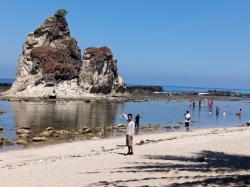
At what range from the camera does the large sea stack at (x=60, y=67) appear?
Answer: 89.4 m

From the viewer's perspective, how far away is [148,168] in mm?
16172

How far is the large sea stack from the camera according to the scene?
89.4 metres

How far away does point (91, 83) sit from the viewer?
314ft

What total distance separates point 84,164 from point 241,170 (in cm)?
614

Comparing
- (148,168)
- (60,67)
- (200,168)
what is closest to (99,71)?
(60,67)

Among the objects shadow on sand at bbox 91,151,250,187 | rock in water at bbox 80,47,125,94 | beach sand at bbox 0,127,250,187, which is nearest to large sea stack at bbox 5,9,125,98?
rock in water at bbox 80,47,125,94

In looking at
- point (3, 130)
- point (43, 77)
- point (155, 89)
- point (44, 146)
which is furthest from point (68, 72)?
point (155, 89)

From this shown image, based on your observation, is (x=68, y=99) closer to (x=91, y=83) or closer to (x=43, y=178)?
(x=91, y=83)

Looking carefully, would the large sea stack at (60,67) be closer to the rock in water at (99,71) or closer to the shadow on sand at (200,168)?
the rock in water at (99,71)

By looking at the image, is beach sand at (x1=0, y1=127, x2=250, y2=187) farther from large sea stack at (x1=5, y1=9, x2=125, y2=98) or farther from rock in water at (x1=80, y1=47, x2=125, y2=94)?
rock in water at (x1=80, y1=47, x2=125, y2=94)

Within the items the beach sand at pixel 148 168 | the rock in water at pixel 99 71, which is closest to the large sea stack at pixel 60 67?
the rock in water at pixel 99 71

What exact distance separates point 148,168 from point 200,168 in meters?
1.85

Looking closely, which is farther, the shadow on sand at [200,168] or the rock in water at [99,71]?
the rock in water at [99,71]

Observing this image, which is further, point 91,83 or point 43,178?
point 91,83
